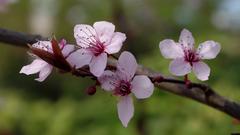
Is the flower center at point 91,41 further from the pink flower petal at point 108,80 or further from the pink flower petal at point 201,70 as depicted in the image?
the pink flower petal at point 201,70

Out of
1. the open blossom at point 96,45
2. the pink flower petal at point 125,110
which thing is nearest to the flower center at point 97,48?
the open blossom at point 96,45

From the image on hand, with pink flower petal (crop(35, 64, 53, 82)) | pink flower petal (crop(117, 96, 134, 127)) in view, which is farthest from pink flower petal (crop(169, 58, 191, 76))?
pink flower petal (crop(35, 64, 53, 82))

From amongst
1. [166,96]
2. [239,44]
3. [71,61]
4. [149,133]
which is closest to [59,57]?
[71,61]

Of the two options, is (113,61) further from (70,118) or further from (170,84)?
(70,118)

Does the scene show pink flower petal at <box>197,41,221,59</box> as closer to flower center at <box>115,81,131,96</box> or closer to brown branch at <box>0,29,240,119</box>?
brown branch at <box>0,29,240,119</box>

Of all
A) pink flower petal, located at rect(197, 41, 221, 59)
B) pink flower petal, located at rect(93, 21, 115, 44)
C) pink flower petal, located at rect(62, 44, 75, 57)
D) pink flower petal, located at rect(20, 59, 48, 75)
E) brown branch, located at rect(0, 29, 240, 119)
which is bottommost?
brown branch, located at rect(0, 29, 240, 119)

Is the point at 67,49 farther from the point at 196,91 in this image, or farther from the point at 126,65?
the point at 196,91
